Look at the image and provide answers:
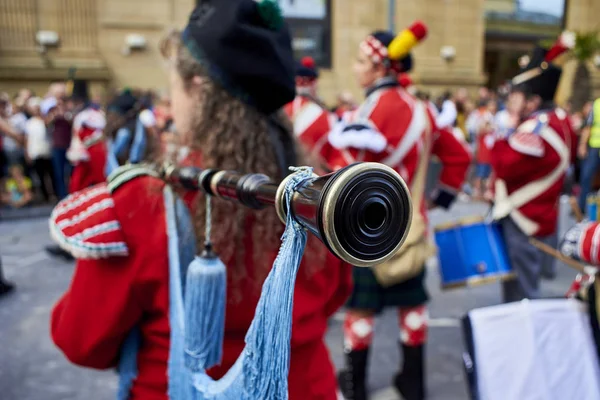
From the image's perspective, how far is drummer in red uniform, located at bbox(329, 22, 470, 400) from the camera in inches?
104

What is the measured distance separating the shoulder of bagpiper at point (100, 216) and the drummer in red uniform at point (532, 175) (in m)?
2.80

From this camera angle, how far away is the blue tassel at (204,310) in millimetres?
1045

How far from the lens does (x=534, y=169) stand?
3.46 meters

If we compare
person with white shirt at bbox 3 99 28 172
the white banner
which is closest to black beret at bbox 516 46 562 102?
person with white shirt at bbox 3 99 28 172

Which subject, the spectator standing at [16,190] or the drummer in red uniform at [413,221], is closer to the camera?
the drummer in red uniform at [413,221]

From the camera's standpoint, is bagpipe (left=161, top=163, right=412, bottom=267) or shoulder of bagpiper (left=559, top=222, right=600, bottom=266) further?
shoulder of bagpiper (left=559, top=222, right=600, bottom=266)

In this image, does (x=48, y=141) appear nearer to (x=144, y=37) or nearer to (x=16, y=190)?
(x=16, y=190)

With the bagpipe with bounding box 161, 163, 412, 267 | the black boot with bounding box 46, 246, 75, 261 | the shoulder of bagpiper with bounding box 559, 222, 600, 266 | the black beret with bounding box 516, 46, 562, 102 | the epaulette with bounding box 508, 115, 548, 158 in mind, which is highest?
the black beret with bounding box 516, 46, 562, 102

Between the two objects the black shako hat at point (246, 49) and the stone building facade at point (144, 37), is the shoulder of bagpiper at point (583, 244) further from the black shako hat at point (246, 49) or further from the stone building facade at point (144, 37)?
the stone building facade at point (144, 37)

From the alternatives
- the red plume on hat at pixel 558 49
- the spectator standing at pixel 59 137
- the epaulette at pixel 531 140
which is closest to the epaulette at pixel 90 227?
the epaulette at pixel 531 140

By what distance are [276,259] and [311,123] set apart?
3.53m

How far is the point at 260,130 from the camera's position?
1.27 metres

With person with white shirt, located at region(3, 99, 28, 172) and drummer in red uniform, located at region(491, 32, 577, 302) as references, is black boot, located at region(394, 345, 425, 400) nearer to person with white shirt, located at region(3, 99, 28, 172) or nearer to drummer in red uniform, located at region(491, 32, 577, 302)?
drummer in red uniform, located at region(491, 32, 577, 302)

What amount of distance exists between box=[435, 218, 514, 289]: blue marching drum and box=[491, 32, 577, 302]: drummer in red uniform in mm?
319
